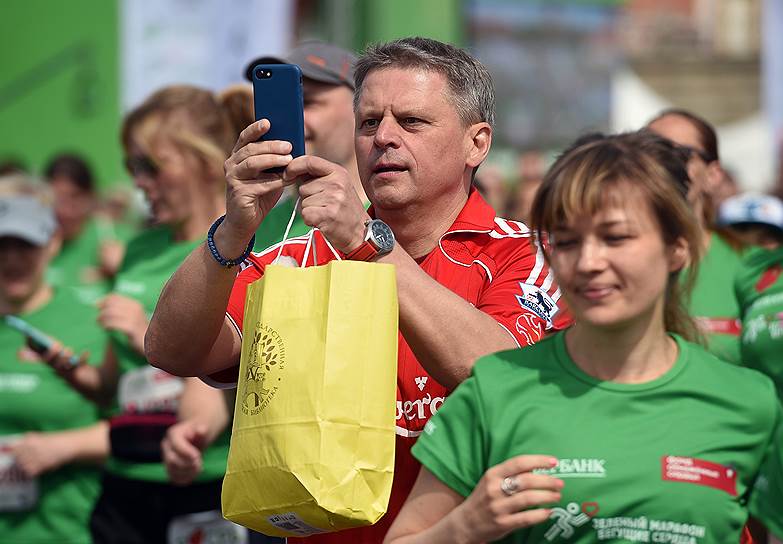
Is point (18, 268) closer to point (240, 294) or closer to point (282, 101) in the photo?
point (240, 294)

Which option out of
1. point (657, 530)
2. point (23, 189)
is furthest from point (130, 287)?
point (657, 530)

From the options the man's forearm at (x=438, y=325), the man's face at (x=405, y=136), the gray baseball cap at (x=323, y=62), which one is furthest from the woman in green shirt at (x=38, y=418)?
the man's forearm at (x=438, y=325)

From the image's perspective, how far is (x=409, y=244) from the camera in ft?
12.4

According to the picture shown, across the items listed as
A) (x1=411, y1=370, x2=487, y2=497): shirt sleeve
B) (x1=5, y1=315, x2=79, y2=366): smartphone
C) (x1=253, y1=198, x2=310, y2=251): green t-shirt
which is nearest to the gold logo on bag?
(x1=411, y1=370, x2=487, y2=497): shirt sleeve

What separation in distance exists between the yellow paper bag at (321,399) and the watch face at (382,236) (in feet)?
0.31

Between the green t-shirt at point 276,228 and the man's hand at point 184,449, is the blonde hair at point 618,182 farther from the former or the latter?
the man's hand at point 184,449

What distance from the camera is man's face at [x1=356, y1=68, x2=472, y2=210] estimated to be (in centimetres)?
362

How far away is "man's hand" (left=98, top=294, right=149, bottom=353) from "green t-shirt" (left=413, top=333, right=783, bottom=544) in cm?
296

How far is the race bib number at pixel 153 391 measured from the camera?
596 cm

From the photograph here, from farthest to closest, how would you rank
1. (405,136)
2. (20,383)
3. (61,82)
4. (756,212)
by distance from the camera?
(61,82)
(756,212)
(20,383)
(405,136)

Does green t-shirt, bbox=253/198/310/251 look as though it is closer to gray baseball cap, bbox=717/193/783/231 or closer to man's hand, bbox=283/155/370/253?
man's hand, bbox=283/155/370/253

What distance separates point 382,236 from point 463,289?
18.0 inches

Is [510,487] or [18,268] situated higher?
[510,487]

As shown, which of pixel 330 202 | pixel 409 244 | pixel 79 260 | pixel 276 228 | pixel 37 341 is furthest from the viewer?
pixel 79 260
